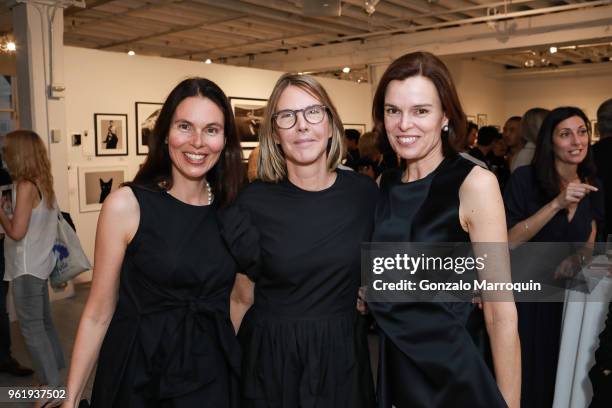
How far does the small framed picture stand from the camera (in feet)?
45.9

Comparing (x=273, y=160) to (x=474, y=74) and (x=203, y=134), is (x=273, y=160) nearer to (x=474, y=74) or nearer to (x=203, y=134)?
(x=203, y=134)

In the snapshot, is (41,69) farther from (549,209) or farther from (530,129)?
(549,209)

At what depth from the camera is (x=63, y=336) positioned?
529 centimetres

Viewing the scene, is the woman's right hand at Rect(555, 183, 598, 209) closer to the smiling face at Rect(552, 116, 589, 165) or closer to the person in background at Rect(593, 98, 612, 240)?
the smiling face at Rect(552, 116, 589, 165)

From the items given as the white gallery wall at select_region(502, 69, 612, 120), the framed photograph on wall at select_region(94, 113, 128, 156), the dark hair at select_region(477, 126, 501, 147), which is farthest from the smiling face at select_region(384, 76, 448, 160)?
the white gallery wall at select_region(502, 69, 612, 120)

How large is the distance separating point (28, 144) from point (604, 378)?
Answer: 375cm

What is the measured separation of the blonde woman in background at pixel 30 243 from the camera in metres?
3.85

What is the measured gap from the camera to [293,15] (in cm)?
944

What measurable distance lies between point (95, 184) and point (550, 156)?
248 inches

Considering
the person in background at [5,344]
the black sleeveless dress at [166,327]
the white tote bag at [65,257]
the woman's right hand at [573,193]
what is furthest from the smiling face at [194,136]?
the person in background at [5,344]

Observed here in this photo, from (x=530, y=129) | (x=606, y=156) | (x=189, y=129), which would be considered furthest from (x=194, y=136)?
(x=530, y=129)

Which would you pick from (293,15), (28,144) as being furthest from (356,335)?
(293,15)

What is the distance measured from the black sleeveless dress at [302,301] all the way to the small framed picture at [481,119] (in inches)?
506

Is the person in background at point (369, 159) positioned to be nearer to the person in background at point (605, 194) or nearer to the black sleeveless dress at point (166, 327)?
the person in background at point (605, 194)
